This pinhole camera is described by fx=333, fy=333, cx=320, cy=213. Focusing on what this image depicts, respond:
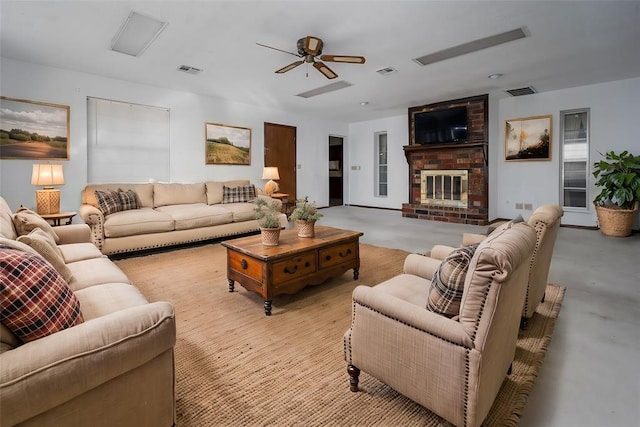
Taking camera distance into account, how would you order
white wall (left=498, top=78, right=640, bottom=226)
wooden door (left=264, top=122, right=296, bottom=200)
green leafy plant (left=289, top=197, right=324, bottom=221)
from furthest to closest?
wooden door (left=264, top=122, right=296, bottom=200) → white wall (left=498, top=78, right=640, bottom=226) → green leafy plant (left=289, top=197, right=324, bottom=221)

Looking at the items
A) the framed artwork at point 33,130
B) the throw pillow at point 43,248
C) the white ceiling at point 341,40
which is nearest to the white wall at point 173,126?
the framed artwork at point 33,130

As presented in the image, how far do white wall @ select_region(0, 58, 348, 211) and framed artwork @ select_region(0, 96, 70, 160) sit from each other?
0.28 ft

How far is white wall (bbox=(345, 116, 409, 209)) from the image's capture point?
28.2 ft

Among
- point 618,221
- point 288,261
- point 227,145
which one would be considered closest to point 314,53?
point 288,261

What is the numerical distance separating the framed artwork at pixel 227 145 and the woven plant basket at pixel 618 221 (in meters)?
6.46

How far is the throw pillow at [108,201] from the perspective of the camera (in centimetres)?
433

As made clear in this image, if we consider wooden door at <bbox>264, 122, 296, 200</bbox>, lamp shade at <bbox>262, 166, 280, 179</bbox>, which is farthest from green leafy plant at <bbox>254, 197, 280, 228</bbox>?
wooden door at <bbox>264, 122, 296, 200</bbox>

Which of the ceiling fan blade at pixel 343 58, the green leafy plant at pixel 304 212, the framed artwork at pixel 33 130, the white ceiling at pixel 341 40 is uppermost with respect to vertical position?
the white ceiling at pixel 341 40

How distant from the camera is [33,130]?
4566 mm

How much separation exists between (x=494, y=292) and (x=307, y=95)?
5.89 metres

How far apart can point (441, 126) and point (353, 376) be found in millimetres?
6606

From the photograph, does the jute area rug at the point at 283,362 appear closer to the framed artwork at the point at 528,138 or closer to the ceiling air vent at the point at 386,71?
the ceiling air vent at the point at 386,71

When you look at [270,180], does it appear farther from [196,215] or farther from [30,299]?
[30,299]

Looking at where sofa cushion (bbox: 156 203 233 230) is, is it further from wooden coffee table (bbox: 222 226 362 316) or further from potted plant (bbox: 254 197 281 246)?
potted plant (bbox: 254 197 281 246)
